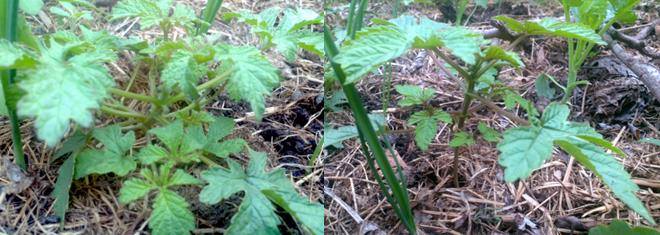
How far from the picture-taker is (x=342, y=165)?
2.64ft

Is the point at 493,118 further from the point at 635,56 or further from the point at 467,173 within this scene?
the point at 635,56

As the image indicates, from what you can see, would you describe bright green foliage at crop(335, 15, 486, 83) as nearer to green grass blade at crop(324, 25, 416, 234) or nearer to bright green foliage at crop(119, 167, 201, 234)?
green grass blade at crop(324, 25, 416, 234)

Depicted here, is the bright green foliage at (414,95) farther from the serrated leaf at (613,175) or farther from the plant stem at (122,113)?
the plant stem at (122,113)

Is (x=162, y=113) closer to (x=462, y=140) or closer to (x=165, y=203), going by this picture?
(x=165, y=203)

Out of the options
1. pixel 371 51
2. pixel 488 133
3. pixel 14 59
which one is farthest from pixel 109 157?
pixel 488 133

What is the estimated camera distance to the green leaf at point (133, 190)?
26.6 inches

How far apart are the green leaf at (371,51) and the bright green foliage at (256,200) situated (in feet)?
0.63

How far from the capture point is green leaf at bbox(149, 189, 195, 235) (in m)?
0.66

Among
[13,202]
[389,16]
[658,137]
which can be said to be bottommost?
[13,202]

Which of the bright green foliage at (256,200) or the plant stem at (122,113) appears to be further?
the plant stem at (122,113)

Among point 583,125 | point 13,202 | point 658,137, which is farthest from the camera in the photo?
point 658,137

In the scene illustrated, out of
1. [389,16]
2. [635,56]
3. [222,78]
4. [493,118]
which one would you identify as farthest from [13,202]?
[635,56]

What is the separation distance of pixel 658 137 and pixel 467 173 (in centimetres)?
34

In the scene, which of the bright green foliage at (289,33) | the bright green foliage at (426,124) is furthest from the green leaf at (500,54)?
the bright green foliage at (289,33)
